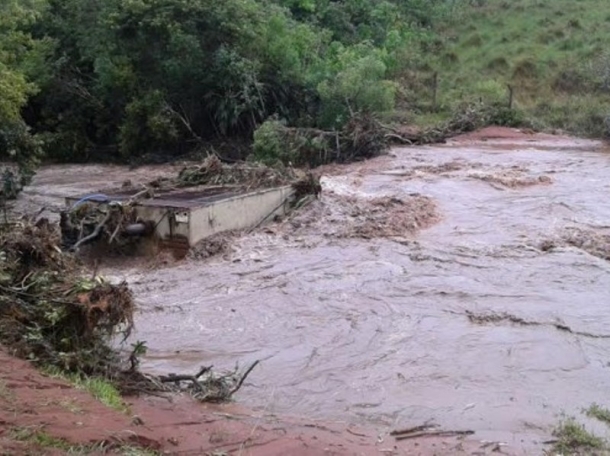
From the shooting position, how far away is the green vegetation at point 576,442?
26.1 feet

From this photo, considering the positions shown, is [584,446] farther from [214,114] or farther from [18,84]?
[214,114]

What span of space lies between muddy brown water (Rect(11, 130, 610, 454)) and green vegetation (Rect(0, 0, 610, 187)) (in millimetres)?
8922

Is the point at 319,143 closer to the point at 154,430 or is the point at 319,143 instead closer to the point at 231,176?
the point at 231,176

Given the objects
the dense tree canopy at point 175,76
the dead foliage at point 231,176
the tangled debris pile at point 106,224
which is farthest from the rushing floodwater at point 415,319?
the dense tree canopy at point 175,76

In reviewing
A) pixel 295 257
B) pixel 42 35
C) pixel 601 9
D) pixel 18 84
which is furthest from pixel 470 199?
pixel 601 9

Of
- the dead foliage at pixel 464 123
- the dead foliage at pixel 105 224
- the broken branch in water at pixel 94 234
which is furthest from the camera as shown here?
the dead foliage at pixel 464 123

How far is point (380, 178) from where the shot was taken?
23594 millimetres

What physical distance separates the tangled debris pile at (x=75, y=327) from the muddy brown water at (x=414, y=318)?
3.39ft

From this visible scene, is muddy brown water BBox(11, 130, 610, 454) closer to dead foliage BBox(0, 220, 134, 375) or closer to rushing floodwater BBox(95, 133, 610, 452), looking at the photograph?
rushing floodwater BBox(95, 133, 610, 452)

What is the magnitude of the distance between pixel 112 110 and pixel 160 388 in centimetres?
2419

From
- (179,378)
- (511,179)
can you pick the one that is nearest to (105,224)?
(179,378)

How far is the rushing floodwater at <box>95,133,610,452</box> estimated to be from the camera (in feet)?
31.7

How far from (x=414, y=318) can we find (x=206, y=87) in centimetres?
1887

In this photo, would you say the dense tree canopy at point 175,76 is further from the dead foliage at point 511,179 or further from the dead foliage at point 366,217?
the dead foliage at point 366,217
